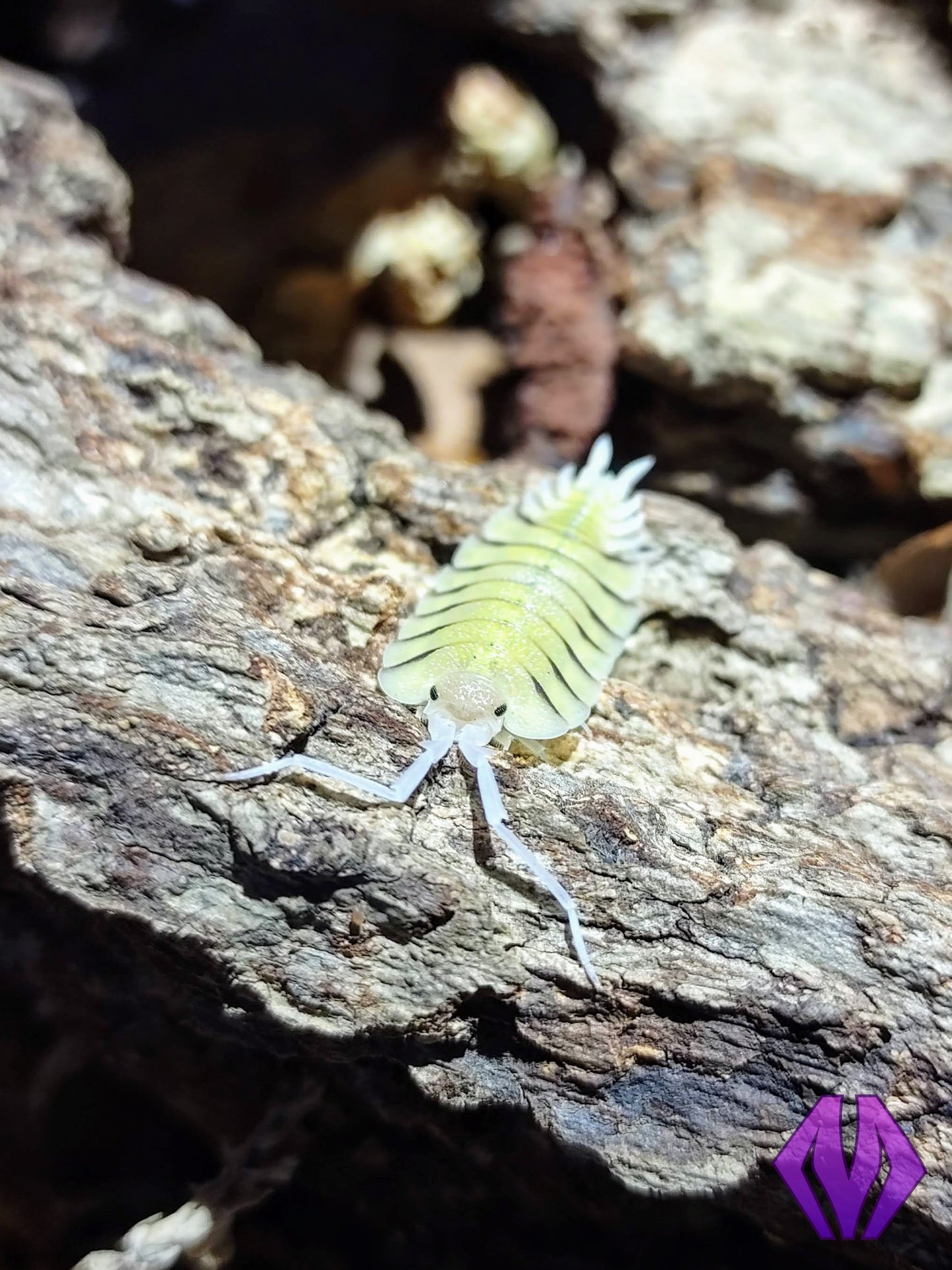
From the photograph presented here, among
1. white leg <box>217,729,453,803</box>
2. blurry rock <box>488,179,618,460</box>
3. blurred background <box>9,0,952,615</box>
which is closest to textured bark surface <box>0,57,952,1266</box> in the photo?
white leg <box>217,729,453,803</box>

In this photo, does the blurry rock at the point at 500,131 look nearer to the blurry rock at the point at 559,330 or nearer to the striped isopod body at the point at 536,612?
the blurry rock at the point at 559,330

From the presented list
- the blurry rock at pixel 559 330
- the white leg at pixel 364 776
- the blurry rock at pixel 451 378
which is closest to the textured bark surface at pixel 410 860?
the white leg at pixel 364 776

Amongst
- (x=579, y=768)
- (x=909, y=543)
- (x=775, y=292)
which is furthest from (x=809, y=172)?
(x=579, y=768)

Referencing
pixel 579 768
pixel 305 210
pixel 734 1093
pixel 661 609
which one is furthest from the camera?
pixel 305 210

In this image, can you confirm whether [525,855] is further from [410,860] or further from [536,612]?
[536,612]

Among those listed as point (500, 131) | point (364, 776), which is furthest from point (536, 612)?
point (500, 131)

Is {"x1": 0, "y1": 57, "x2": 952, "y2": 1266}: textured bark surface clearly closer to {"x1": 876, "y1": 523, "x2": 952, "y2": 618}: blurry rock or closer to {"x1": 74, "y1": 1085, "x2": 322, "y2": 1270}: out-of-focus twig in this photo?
{"x1": 74, "y1": 1085, "x2": 322, "y2": 1270}: out-of-focus twig

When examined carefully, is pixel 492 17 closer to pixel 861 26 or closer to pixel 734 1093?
pixel 861 26
